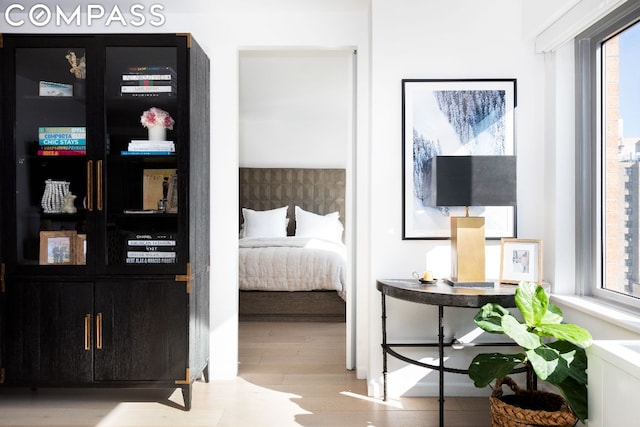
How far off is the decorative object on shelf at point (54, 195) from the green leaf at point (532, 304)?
2.53m

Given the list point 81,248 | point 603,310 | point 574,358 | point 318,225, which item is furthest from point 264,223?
point 574,358

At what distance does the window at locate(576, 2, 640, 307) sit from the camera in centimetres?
232

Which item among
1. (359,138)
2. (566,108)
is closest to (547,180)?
(566,108)

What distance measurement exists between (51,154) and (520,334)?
2659mm

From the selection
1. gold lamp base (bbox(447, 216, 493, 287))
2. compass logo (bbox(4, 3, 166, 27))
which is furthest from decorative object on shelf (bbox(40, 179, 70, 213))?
gold lamp base (bbox(447, 216, 493, 287))

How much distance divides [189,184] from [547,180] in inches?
81.2

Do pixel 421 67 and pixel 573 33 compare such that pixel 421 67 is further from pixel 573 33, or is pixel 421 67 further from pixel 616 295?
pixel 616 295

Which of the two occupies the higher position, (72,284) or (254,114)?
(254,114)

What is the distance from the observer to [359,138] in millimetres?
3355

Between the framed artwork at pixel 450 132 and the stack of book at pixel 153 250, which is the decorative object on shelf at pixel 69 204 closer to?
the stack of book at pixel 153 250

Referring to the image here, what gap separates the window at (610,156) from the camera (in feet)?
7.61

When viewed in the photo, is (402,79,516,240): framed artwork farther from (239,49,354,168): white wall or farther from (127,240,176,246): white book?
(239,49,354,168): white wall

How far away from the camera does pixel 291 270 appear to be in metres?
4.91

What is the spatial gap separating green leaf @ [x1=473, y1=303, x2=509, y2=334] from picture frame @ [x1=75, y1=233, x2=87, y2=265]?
7.03ft
